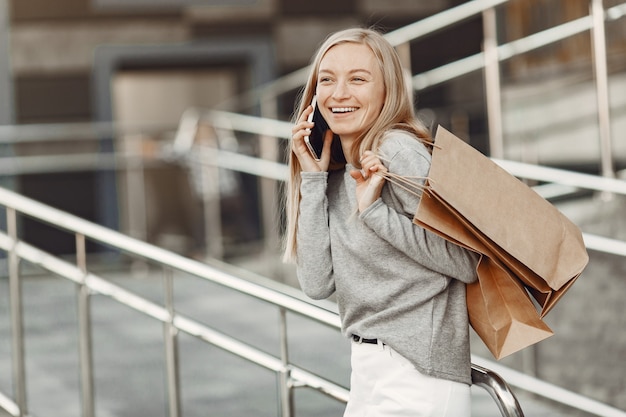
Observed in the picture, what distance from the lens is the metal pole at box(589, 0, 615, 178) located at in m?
3.51

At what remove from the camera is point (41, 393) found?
3.60 metres

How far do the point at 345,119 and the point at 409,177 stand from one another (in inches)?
7.4

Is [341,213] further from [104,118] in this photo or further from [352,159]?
[104,118]

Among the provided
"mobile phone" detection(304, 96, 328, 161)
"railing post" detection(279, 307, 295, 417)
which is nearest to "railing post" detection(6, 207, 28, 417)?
"railing post" detection(279, 307, 295, 417)

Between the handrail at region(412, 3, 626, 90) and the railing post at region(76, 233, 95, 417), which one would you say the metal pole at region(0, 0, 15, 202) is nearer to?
the handrail at region(412, 3, 626, 90)

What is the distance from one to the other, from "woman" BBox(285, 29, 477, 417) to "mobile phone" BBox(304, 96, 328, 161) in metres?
0.02

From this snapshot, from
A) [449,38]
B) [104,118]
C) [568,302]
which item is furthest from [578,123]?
[104,118]

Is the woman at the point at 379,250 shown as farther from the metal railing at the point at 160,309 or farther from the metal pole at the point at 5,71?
the metal pole at the point at 5,71

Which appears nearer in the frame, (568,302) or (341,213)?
(341,213)

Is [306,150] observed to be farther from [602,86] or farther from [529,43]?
[529,43]

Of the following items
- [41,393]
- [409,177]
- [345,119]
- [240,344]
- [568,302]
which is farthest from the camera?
[41,393]

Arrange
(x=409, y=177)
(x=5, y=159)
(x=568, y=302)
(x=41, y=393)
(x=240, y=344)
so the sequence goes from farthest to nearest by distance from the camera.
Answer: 1. (x=5, y=159)
2. (x=41, y=393)
3. (x=568, y=302)
4. (x=240, y=344)
5. (x=409, y=177)

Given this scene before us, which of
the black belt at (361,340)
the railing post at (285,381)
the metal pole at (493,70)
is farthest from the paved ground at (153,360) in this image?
the metal pole at (493,70)

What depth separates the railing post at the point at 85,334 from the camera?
2975 millimetres
